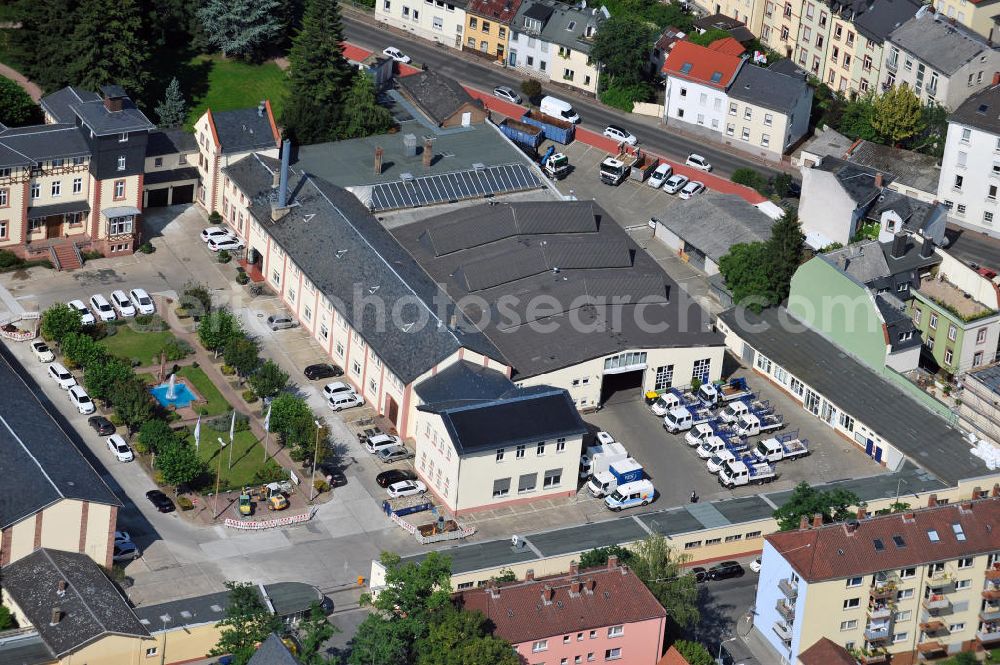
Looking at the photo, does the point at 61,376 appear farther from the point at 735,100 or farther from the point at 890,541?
the point at 735,100

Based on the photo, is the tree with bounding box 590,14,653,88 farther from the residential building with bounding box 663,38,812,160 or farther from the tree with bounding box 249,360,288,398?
the tree with bounding box 249,360,288,398

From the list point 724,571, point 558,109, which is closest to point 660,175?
point 558,109

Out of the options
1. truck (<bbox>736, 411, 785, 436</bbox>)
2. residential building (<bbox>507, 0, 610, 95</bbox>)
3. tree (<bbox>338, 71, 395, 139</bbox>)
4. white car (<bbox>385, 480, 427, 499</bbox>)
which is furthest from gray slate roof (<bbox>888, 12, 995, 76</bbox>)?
white car (<bbox>385, 480, 427, 499</bbox>)

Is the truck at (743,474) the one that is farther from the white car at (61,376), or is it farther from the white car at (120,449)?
the white car at (61,376)

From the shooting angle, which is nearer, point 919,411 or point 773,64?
point 919,411

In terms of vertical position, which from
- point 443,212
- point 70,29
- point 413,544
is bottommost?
point 413,544

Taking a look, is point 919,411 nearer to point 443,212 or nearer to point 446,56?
point 443,212

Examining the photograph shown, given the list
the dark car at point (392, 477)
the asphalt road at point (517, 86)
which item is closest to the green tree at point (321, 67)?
the asphalt road at point (517, 86)

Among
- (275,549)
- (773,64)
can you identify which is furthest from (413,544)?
(773,64)
